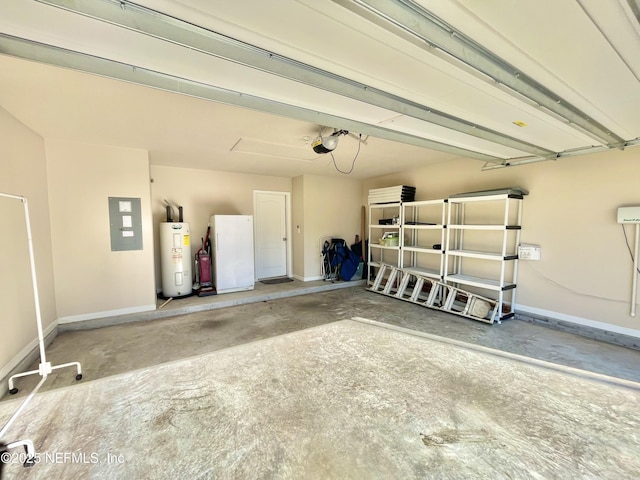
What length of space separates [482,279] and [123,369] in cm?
497

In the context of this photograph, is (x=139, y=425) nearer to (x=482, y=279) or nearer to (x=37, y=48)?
(x=37, y=48)

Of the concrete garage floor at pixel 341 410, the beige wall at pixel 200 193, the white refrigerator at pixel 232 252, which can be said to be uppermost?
the beige wall at pixel 200 193

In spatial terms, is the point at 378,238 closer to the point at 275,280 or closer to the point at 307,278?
the point at 307,278

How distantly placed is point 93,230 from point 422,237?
5.56m

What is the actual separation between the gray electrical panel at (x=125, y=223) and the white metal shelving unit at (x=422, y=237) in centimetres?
456

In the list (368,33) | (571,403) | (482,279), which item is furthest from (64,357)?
(482,279)

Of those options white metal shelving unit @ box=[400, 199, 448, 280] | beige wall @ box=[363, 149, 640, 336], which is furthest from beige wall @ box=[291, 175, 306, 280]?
beige wall @ box=[363, 149, 640, 336]

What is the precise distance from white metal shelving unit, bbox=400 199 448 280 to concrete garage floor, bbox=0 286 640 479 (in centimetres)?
207

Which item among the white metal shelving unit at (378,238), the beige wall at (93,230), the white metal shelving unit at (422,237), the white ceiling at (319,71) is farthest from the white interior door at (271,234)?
the white ceiling at (319,71)

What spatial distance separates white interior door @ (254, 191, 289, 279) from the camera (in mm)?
6066

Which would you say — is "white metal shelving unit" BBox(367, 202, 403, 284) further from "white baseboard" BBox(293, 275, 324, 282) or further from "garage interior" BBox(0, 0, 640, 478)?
"garage interior" BBox(0, 0, 640, 478)

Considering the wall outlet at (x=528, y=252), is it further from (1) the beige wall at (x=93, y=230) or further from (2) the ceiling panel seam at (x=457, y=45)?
(1) the beige wall at (x=93, y=230)

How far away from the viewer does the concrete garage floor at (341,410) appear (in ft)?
4.56

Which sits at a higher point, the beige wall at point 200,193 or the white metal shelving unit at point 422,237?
the beige wall at point 200,193
